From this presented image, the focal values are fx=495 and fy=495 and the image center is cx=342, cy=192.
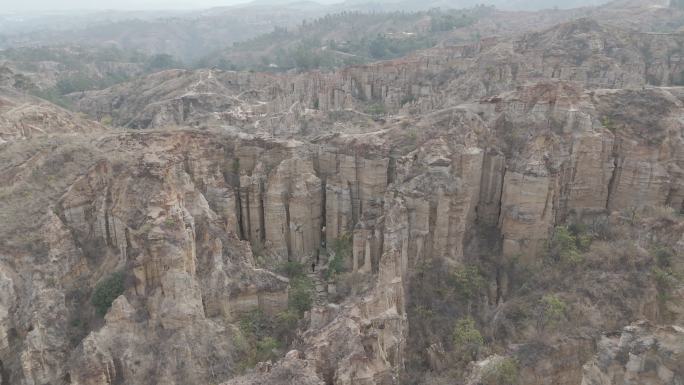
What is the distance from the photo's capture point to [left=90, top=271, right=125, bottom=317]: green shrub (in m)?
18.9

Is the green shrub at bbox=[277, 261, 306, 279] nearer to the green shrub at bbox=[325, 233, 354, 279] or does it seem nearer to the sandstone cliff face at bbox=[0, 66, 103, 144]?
the green shrub at bbox=[325, 233, 354, 279]

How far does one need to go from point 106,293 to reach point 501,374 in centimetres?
1464

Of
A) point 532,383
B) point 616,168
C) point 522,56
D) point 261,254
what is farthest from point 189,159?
point 522,56

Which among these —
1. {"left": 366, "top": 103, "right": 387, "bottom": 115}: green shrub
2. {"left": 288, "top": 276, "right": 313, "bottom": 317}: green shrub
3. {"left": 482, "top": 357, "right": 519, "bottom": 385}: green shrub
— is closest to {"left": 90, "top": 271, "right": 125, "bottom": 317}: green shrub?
{"left": 288, "top": 276, "right": 313, "bottom": 317}: green shrub

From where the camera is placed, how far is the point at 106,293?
18969mm

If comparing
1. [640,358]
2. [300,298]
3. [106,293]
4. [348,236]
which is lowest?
[300,298]

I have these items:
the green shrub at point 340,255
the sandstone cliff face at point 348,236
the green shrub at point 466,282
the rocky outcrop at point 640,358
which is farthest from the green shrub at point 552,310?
the green shrub at point 340,255

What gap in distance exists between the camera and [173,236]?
1870 centimetres

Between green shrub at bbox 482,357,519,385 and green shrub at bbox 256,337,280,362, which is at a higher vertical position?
green shrub at bbox 482,357,519,385

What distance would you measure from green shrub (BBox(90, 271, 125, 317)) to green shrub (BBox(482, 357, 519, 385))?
13645mm

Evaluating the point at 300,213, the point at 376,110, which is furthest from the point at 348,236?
the point at 376,110

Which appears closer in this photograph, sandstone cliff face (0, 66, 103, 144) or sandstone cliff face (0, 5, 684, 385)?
sandstone cliff face (0, 5, 684, 385)

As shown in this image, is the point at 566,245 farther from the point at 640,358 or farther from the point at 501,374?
the point at 640,358

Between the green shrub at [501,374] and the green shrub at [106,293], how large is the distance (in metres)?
13.6
